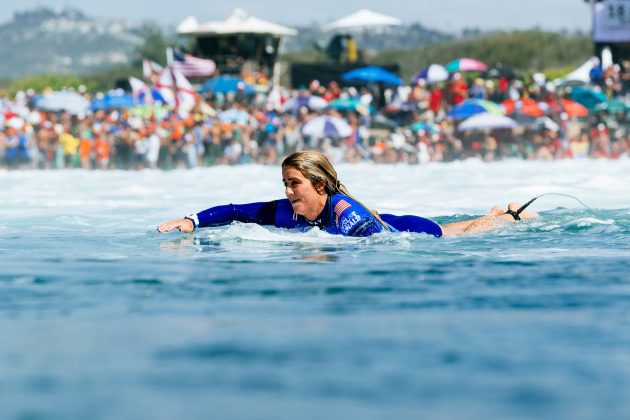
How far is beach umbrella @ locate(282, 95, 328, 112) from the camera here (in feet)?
94.6

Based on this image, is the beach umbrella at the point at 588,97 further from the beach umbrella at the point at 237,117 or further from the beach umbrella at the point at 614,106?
the beach umbrella at the point at 237,117

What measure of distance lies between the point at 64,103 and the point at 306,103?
623 centimetres

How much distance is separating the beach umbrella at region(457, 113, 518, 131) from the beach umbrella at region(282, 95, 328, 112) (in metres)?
3.73

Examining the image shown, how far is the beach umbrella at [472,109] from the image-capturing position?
2683 centimetres

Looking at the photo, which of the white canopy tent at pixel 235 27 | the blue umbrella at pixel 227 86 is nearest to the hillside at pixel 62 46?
the white canopy tent at pixel 235 27

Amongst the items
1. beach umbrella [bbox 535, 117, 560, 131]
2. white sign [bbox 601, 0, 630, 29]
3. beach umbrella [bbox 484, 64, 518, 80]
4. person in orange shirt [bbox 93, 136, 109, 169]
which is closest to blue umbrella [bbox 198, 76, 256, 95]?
person in orange shirt [bbox 93, 136, 109, 169]

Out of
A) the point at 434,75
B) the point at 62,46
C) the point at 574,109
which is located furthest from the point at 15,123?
the point at 62,46

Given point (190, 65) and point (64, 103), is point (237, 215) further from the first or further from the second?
point (190, 65)

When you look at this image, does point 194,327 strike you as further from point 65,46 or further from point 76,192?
point 65,46

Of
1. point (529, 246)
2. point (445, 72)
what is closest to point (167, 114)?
point (445, 72)

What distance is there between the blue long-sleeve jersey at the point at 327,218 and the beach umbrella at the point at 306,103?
19.5 m

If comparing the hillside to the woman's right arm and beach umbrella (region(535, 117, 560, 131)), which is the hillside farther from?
the woman's right arm

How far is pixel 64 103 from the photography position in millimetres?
30703

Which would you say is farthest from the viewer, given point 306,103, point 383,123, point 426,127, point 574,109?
point 306,103
